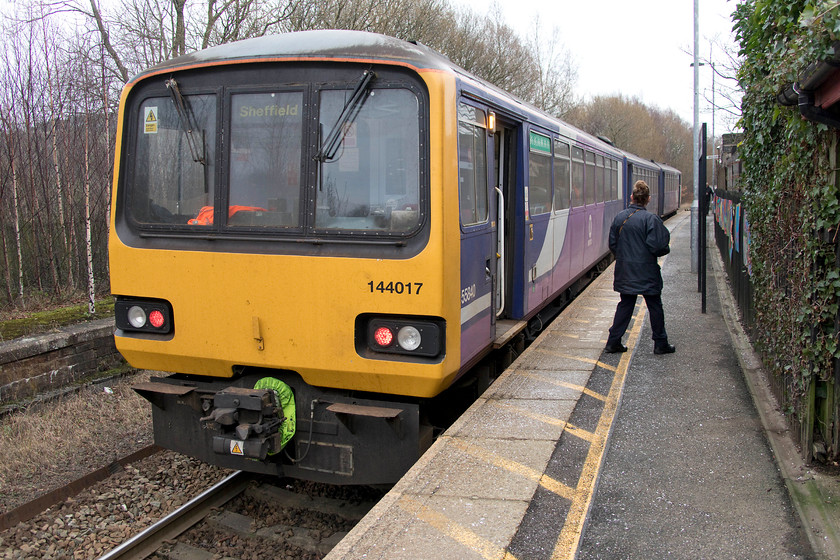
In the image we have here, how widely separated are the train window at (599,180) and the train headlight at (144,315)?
8.36 meters

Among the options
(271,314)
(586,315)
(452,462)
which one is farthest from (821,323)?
(586,315)

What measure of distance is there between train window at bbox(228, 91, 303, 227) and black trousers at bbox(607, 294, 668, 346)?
12.8 feet

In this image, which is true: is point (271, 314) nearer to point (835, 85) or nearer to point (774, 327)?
point (835, 85)

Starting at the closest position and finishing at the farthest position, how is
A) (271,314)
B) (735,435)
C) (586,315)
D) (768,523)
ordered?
(768,523) → (271,314) → (735,435) → (586,315)

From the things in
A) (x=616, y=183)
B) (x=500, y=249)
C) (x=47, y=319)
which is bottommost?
(x=47, y=319)

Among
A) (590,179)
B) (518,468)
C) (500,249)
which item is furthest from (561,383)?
(590,179)

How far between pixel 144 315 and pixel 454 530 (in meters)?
2.49

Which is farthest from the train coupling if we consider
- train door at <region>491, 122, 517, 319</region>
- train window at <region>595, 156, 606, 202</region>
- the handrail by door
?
train window at <region>595, 156, 606, 202</region>

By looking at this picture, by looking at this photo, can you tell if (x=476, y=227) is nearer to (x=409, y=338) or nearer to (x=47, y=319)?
(x=409, y=338)

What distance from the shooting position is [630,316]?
667cm

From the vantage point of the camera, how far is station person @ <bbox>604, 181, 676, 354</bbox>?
6547 mm

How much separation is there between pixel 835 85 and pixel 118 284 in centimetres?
428

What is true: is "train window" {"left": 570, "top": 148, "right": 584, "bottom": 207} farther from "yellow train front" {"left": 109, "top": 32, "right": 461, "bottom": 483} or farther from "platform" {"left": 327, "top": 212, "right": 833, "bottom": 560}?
"yellow train front" {"left": 109, "top": 32, "right": 461, "bottom": 483}

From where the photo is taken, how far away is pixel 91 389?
7.53m
